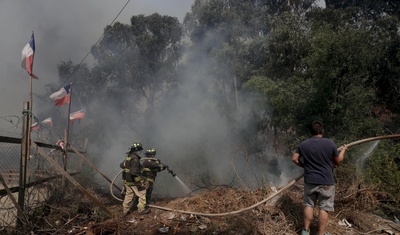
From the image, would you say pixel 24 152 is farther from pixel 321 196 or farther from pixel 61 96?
pixel 321 196

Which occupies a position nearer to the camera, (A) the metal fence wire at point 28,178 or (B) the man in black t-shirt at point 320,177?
(B) the man in black t-shirt at point 320,177

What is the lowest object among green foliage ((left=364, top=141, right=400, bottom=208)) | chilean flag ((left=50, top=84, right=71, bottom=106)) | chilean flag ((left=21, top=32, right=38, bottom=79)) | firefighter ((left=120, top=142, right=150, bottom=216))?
green foliage ((left=364, top=141, right=400, bottom=208))

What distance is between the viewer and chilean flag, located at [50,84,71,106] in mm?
8164

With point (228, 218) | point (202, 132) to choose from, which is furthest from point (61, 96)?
point (202, 132)

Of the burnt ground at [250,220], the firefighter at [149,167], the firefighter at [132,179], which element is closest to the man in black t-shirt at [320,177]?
the burnt ground at [250,220]

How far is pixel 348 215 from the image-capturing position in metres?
5.27

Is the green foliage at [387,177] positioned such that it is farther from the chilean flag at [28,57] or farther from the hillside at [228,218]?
the chilean flag at [28,57]

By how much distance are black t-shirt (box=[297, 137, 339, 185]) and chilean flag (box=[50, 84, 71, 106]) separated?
6.19 m

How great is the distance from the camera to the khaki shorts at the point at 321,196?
13.8 feet

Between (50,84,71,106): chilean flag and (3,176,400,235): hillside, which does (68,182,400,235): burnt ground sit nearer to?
(3,176,400,235): hillside

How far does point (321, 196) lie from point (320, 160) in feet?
1.49

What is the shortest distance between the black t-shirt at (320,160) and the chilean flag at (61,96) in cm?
619

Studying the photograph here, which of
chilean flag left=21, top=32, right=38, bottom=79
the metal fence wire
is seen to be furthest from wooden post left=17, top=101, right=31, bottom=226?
chilean flag left=21, top=32, right=38, bottom=79

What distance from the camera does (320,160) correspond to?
4.27 m
